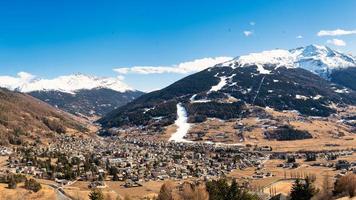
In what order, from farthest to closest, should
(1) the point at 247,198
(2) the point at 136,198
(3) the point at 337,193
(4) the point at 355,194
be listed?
(2) the point at 136,198 → (1) the point at 247,198 → (3) the point at 337,193 → (4) the point at 355,194

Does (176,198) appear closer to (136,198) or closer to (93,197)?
(93,197)

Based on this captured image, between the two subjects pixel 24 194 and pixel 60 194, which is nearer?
pixel 24 194

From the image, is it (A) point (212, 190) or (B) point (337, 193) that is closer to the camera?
(B) point (337, 193)

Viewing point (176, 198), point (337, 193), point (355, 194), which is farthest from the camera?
point (176, 198)

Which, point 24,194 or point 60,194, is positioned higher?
point 24,194

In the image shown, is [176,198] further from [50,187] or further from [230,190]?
[50,187]

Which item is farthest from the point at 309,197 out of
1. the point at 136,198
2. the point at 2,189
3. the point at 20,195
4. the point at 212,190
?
the point at 2,189

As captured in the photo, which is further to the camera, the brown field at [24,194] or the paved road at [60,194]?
the paved road at [60,194]

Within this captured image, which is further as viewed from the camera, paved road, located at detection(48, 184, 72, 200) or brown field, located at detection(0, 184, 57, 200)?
paved road, located at detection(48, 184, 72, 200)

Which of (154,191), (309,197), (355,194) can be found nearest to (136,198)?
(154,191)
